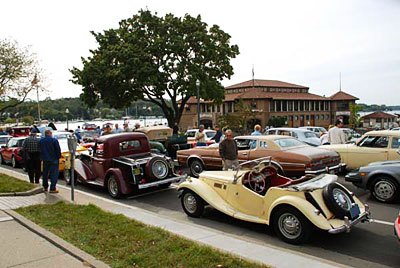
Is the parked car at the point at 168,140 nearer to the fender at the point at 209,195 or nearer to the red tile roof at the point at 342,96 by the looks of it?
the fender at the point at 209,195

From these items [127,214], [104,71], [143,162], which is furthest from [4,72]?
[127,214]

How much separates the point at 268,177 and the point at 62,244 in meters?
3.92

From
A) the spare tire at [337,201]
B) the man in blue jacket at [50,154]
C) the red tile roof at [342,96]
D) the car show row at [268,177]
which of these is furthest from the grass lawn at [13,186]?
the red tile roof at [342,96]

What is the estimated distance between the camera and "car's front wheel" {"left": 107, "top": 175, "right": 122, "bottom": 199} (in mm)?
9211

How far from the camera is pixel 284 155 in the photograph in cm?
1027

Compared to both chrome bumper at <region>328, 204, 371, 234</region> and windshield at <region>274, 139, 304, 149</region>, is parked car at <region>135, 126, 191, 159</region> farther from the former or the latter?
chrome bumper at <region>328, 204, 371, 234</region>

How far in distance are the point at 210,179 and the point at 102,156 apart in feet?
13.3

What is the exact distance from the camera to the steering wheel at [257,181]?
6.68 metres

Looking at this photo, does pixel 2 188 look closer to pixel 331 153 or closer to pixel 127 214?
pixel 127 214

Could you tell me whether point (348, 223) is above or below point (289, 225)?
above

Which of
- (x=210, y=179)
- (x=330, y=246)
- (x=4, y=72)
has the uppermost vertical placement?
(x=4, y=72)

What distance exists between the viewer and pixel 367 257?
509cm

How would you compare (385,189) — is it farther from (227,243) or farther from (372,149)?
(227,243)

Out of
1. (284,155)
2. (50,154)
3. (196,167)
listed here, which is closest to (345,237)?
(284,155)
